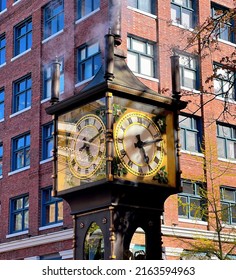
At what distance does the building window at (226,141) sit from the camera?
82.1ft

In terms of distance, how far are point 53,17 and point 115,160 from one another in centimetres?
2063

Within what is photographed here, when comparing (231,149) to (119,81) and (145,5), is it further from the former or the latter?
(119,81)

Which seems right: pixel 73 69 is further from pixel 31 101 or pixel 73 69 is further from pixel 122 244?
pixel 122 244

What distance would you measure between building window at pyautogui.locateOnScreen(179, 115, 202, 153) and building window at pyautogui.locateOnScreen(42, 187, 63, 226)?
200 inches

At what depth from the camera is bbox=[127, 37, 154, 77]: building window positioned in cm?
2248

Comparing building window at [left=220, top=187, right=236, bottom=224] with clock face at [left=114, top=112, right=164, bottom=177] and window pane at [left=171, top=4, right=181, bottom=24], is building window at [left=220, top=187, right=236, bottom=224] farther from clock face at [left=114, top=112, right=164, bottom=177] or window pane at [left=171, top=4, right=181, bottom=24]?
clock face at [left=114, top=112, right=164, bottom=177]

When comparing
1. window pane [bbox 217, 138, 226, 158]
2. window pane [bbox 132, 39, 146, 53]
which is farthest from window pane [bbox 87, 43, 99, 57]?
window pane [bbox 217, 138, 226, 158]

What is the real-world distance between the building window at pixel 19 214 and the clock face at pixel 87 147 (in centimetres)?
1882

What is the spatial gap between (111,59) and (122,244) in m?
1.82

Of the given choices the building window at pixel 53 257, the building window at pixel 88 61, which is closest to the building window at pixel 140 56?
the building window at pixel 88 61

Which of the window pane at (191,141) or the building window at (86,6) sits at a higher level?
the building window at (86,6)

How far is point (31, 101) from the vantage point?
85.3ft

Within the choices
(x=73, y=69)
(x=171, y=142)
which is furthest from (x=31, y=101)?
(x=171, y=142)

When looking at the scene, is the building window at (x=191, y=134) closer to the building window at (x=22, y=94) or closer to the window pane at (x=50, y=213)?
the window pane at (x=50, y=213)
